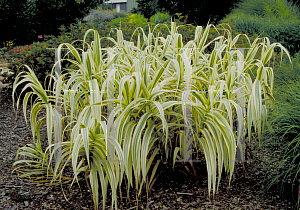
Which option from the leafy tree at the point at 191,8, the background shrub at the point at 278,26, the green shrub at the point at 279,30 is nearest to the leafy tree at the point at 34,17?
the leafy tree at the point at 191,8

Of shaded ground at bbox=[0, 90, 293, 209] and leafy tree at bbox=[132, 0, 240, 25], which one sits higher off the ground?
leafy tree at bbox=[132, 0, 240, 25]

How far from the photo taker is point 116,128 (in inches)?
56.2

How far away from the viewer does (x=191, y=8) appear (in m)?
7.23

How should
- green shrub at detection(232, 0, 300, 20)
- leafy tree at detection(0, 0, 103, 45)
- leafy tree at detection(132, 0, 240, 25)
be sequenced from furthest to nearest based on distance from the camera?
leafy tree at detection(0, 0, 103, 45), leafy tree at detection(132, 0, 240, 25), green shrub at detection(232, 0, 300, 20)

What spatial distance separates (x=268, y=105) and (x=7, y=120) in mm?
2513

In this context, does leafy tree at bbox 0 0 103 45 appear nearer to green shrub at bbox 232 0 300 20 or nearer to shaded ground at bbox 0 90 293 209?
green shrub at bbox 232 0 300 20

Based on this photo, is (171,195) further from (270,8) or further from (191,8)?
(270,8)

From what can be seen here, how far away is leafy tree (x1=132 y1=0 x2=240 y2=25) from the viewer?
7.24 meters

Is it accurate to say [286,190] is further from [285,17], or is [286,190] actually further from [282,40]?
[285,17]

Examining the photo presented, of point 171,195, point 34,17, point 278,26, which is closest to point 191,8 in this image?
point 278,26

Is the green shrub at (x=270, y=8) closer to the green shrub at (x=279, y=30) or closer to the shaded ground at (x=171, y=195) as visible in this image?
the green shrub at (x=279, y=30)

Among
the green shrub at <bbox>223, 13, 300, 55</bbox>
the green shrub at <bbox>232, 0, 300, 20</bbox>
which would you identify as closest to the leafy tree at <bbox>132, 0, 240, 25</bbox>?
the green shrub at <bbox>232, 0, 300, 20</bbox>

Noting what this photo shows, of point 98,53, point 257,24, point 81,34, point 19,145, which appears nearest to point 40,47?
point 81,34

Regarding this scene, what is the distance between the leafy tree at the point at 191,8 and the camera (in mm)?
7238
